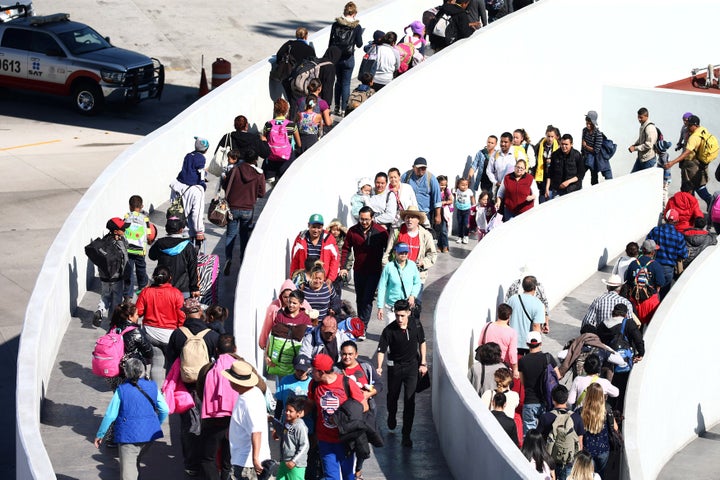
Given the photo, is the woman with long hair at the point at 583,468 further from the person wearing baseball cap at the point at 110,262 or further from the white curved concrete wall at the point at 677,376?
the person wearing baseball cap at the point at 110,262

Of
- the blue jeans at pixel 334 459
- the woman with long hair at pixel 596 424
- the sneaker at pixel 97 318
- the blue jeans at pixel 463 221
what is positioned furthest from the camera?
the blue jeans at pixel 463 221

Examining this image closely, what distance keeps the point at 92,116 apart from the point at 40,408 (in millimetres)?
16531

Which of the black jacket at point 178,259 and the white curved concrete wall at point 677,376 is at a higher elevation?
the black jacket at point 178,259

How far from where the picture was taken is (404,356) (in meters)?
12.8

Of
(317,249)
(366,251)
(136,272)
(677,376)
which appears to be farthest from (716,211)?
(136,272)

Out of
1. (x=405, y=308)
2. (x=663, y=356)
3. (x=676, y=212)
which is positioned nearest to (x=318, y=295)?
(x=405, y=308)

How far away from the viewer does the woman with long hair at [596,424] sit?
13.3 m

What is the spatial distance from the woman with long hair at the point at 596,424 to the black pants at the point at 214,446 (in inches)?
152

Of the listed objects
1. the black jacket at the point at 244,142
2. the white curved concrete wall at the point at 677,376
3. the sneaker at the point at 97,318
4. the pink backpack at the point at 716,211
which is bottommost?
the white curved concrete wall at the point at 677,376

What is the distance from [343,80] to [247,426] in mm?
11956

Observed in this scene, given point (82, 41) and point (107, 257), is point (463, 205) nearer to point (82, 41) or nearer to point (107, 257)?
point (107, 257)

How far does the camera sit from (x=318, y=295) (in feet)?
44.8

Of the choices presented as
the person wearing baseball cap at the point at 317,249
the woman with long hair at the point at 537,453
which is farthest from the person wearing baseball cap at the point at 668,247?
the woman with long hair at the point at 537,453

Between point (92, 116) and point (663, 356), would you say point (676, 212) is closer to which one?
point (663, 356)
